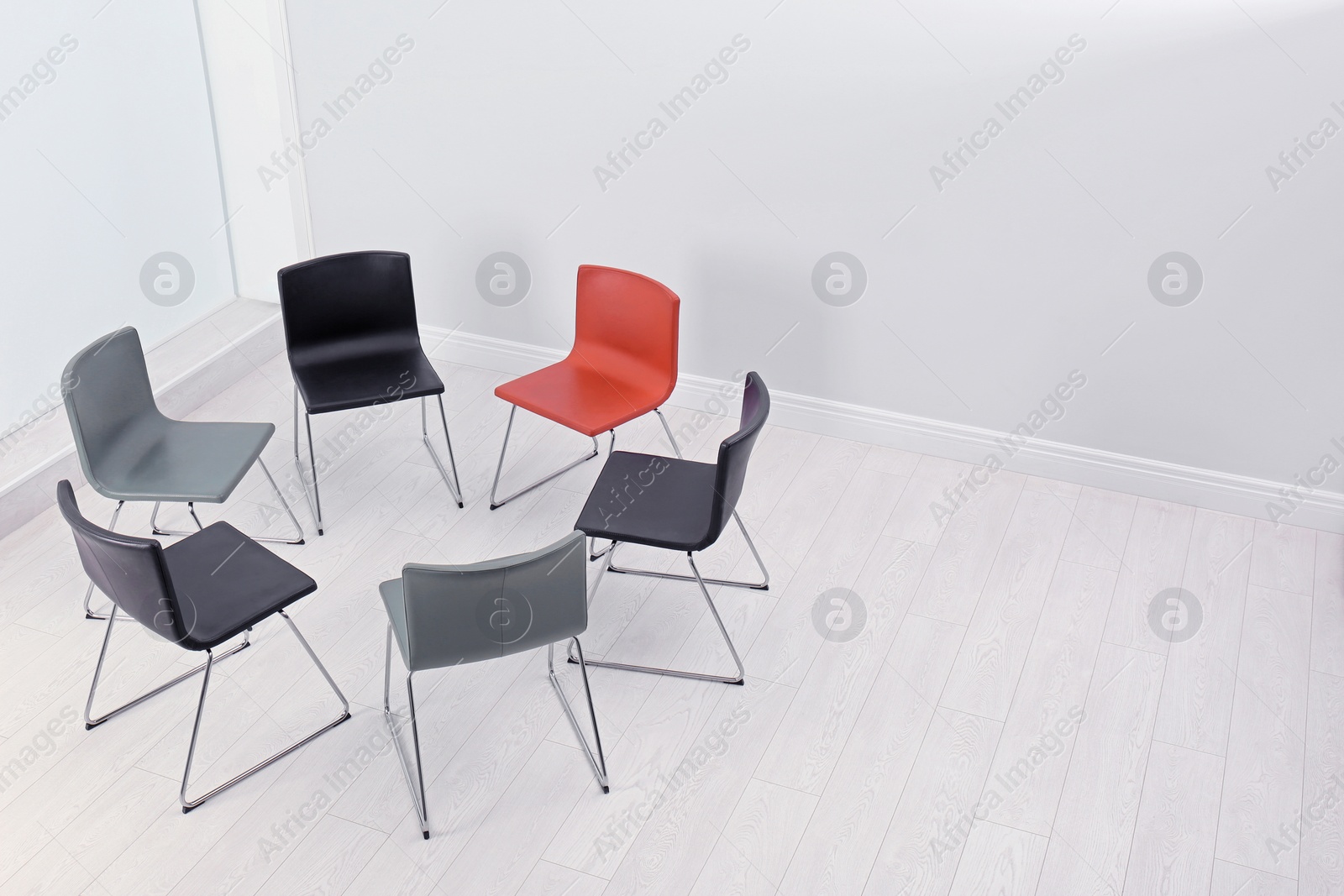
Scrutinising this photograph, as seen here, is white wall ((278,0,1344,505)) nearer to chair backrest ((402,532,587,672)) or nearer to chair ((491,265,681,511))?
chair ((491,265,681,511))

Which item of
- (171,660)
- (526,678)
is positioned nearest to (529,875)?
(526,678)

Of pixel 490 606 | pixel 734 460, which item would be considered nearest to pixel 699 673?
pixel 734 460

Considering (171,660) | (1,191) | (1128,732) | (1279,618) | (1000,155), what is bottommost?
(171,660)

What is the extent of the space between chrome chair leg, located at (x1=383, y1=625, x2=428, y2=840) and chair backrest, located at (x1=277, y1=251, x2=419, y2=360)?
4.33ft

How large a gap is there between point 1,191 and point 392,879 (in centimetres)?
274

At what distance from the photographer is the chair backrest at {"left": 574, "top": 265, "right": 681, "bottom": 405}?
3.83 meters

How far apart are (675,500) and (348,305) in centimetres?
152

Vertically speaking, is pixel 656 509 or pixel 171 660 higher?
pixel 656 509

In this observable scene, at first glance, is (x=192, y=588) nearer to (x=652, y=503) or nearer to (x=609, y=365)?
(x=652, y=503)

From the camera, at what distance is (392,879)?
2.66m

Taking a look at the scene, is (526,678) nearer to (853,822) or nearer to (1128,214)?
(853,822)

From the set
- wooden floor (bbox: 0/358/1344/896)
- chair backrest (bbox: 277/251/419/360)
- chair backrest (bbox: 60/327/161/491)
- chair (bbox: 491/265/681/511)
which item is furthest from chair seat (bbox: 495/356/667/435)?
chair backrest (bbox: 60/327/161/491)

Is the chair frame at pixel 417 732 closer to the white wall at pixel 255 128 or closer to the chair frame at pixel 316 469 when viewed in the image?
the chair frame at pixel 316 469

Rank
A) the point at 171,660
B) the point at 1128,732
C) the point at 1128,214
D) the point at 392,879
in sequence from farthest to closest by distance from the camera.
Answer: the point at 1128,214 < the point at 171,660 < the point at 1128,732 < the point at 392,879
